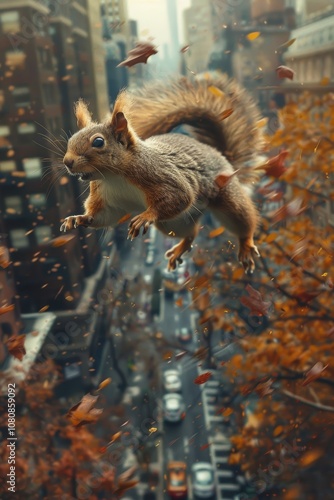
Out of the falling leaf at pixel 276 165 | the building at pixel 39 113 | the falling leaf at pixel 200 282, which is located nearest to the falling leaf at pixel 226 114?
the falling leaf at pixel 276 165

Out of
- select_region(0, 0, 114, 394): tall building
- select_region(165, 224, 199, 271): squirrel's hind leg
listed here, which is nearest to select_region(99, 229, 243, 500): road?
select_region(0, 0, 114, 394): tall building

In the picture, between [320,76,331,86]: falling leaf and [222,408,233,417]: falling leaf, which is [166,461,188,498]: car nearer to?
[222,408,233,417]: falling leaf

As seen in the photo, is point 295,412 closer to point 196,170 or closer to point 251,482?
point 251,482

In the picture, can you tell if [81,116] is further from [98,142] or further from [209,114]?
[209,114]

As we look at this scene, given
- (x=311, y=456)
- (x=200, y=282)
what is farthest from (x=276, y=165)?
(x=311, y=456)

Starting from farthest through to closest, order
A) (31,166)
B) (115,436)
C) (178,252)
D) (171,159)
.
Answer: (115,436) → (31,166) → (178,252) → (171,159)

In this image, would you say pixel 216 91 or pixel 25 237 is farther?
pixel 25 237
